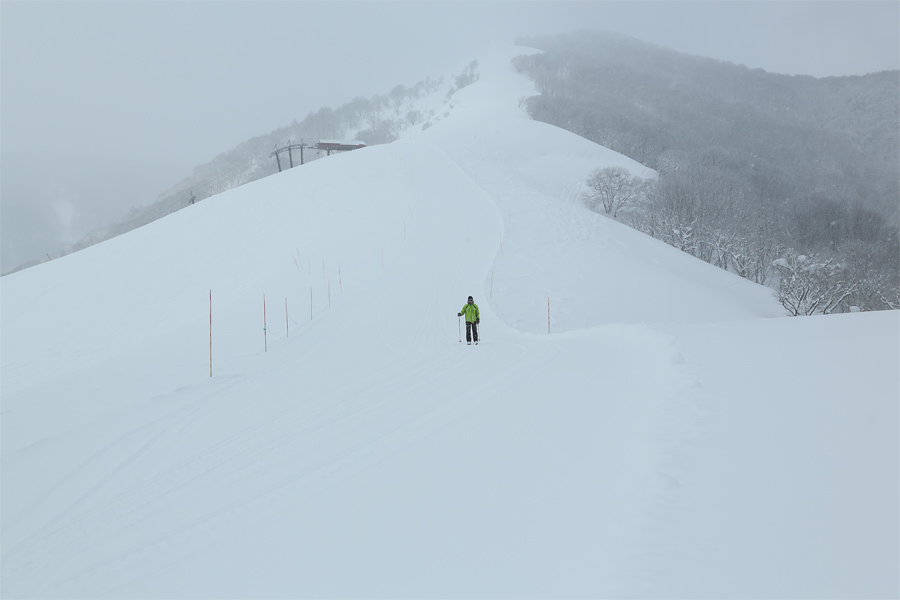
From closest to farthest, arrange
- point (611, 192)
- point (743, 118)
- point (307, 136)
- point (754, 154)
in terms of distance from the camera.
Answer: point (611, 192), point (754, 154), point (743, 118), point (307, 136)

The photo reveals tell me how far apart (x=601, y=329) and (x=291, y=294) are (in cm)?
1324

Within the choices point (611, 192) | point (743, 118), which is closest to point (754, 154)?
point (743, 118)

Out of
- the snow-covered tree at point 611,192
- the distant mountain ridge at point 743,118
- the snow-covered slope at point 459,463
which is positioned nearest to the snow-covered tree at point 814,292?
the snow-covered slope at point 459,463

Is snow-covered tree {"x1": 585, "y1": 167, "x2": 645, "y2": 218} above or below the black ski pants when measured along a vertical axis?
above

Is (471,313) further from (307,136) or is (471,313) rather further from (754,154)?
(307,136)

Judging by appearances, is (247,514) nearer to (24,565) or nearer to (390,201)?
(24,565)

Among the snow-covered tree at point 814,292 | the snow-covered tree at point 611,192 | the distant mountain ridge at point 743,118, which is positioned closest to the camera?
the snow-covered tree at point 814,292

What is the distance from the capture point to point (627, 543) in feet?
10.9

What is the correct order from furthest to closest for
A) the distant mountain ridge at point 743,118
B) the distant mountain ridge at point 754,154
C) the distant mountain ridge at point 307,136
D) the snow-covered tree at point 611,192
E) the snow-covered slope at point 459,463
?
the distant mountain ridge at point 307,136
the distant mountain ridge at point 743,118
the snow-covered tree at point 611,192
the distant mountain ridge at point 754,154
the snow-covered slope at point 459,463

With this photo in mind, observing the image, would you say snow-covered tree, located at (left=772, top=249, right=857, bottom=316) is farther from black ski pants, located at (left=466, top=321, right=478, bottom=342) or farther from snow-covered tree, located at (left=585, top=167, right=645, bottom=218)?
snow-covered tree, located at (left=585, top=167, right=645, bottom=218)

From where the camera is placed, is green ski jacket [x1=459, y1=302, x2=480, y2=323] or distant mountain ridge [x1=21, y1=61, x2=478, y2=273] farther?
distant mountain ridge [x1=21, y1=61, x2=478, y2=273]

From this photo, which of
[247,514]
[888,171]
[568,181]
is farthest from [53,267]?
[888,171]

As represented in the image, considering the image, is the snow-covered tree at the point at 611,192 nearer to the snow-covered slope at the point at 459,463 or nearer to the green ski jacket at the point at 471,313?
the snow-covered slope at the point at 459,463

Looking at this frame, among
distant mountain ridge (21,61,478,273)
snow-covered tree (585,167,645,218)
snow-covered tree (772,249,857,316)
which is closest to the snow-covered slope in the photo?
snow-covered tree (772,249,857,316)
